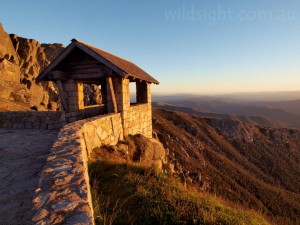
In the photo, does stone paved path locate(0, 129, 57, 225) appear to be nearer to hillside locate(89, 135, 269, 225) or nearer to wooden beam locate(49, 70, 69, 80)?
hillside locate(89, 135, 269, 225)

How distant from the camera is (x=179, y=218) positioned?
3494 millimetres

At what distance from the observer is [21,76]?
1112 inches

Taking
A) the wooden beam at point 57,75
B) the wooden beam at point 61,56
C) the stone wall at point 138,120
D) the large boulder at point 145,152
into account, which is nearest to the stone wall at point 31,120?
the wooden beam at point 57,75

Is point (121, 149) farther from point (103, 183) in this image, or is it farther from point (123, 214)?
point (123, 214)

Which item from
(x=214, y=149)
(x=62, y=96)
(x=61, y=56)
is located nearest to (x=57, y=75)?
(x=61, y=56)

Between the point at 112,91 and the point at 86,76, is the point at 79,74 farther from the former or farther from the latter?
the point at 112,91

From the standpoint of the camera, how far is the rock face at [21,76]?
1976 centimetres

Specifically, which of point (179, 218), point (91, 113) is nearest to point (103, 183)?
point (179, 218)

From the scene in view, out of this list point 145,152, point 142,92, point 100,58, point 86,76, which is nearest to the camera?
point 100,58

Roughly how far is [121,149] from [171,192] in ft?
13.7

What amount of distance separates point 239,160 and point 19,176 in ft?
105

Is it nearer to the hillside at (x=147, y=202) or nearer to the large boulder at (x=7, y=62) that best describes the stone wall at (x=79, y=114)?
the hillside at (x=147, y=202)

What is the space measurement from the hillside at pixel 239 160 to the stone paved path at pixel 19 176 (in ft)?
31.3

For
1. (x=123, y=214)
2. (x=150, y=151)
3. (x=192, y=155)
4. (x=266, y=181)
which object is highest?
(x=123, y=214)
